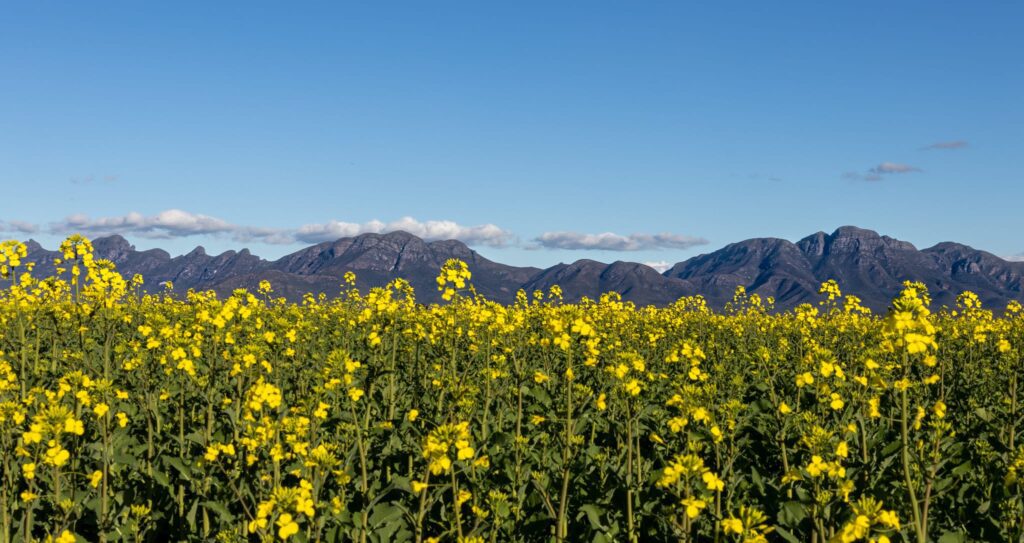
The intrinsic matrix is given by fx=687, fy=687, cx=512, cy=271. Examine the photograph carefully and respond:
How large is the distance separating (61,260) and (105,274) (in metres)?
2.27

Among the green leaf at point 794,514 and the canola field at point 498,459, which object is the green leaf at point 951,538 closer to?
the canola field at point 498,459

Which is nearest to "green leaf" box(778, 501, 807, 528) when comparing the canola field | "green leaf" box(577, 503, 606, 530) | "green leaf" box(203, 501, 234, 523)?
the canola field

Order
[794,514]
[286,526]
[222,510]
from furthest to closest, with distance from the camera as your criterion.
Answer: [222,510] < [794,514] < [286,526]

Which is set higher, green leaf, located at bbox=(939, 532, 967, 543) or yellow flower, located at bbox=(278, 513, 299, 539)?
yellow flower, located at bbox=(278, 513, 299, 539)

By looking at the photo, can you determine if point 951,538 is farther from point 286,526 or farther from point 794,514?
point 286,526

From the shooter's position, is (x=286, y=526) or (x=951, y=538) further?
(x=951, y=538)

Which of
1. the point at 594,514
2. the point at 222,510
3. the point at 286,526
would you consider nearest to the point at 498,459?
the point at 594,514

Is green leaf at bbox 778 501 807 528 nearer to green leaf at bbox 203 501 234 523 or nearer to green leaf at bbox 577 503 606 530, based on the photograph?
green leaf at bbox 577 503 606 530

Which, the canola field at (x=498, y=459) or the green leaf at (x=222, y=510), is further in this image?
the green leaf at (x=222, y=510)

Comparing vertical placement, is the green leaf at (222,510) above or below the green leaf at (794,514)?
below

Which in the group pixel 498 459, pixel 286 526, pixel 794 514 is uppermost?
pixel 286 526

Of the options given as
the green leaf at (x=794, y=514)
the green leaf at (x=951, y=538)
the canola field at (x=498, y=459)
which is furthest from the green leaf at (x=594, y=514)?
the green leaf at (x=951, y=538)

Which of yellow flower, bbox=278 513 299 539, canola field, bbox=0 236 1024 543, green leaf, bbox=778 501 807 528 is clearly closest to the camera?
yellow flower, bbox=278 513 299 539

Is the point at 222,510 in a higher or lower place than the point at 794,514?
lower
